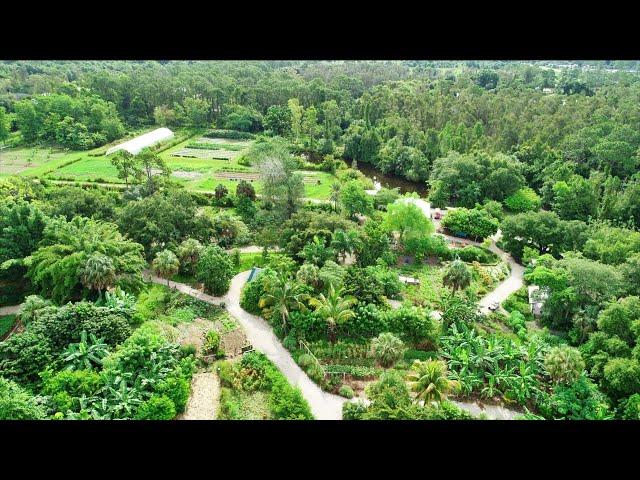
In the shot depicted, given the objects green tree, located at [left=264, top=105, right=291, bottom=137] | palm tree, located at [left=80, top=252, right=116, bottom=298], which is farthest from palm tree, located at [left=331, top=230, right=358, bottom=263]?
green tree, located at [left=264, top=105, right=291, bottom=137]

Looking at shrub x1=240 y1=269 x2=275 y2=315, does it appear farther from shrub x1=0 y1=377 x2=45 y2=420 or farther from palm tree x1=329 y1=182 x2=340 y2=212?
palm tree x1=329 y1=182 x2=340 y2=212

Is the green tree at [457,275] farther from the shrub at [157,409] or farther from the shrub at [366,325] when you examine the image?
the shrub at [157,409]

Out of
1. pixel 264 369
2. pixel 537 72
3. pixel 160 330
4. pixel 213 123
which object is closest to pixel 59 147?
pixel 213 123

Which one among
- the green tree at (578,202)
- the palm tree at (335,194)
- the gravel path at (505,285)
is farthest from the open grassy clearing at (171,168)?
the green tree at (578,202)

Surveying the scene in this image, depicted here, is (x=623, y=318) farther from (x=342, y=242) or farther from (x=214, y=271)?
(x=214, y=271)

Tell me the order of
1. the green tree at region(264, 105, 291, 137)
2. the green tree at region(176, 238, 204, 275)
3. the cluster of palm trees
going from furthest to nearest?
the green tree at region(264, 105, 291, 137)
the green tree at region(176, 238, 204, 275)
the cluster of palm trees
